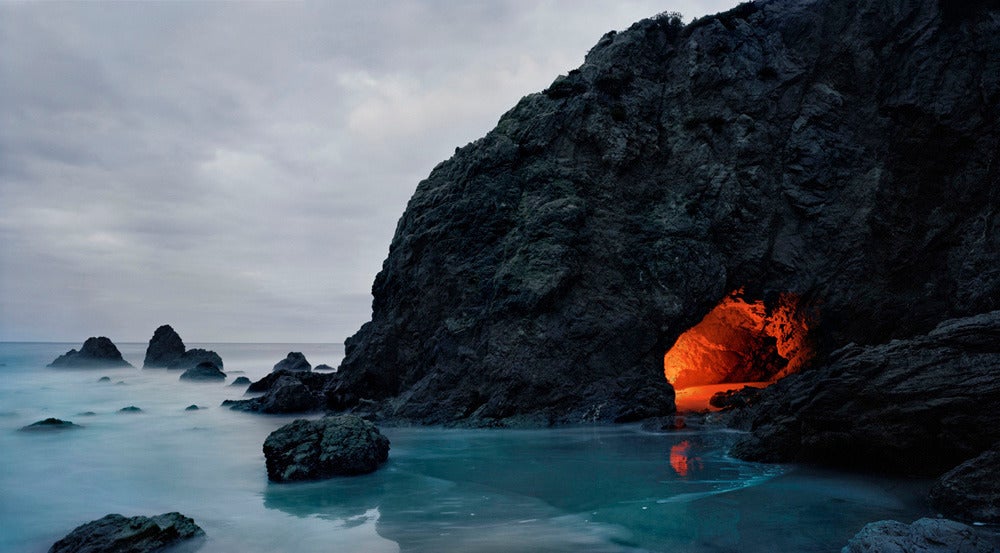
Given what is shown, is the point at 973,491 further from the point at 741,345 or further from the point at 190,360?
the point at 190,360

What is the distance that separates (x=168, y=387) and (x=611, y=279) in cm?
3331

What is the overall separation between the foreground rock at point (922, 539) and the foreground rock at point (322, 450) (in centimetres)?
953

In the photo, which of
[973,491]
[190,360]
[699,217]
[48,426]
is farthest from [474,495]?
[190,360]

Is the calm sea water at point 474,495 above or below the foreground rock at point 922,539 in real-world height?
below

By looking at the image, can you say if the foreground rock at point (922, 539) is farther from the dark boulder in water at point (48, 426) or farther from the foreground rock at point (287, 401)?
the dark boulder in water at point (48, 426)

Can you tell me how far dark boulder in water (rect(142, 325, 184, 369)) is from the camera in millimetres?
59875

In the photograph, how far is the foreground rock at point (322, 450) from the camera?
496 inches

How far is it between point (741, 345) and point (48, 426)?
90.7ft

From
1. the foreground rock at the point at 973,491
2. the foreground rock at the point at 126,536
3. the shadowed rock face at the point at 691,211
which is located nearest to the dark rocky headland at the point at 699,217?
the shadowed rock face at the point at 691,211

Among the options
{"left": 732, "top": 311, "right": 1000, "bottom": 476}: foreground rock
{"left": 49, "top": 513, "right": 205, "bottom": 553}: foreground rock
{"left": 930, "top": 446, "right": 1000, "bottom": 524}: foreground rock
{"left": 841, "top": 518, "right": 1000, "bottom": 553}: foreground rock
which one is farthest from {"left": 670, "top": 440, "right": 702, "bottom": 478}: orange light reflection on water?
{"left": 49, "top": 513, "right": 205, "bottom": 553}: foreground rock

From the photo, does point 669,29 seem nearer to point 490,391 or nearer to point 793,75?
point 793,75

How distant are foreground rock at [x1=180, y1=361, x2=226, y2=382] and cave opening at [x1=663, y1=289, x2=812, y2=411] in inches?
1427

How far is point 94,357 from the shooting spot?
5972cm

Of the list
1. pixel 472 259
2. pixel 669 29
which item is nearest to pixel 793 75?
pixel 669 29
